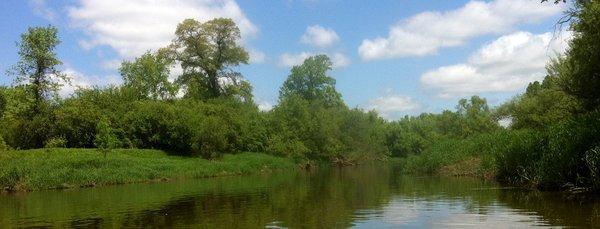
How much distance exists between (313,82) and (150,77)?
32901 mm

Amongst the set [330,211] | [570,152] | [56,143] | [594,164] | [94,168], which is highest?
[56,143]

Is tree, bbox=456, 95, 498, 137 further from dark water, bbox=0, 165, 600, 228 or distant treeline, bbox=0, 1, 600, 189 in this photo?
dark water, bbox=0, 165, 600, 228

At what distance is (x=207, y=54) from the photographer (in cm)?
7650

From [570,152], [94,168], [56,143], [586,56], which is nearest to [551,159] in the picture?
[570,152]

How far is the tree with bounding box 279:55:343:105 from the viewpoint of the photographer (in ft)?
328

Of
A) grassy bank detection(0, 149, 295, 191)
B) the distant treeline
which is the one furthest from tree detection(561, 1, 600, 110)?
grassy bank detection(0, 149, 295, 191)

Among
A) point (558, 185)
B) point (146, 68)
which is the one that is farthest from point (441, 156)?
point (146, 68)

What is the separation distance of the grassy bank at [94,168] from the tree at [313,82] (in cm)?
3879

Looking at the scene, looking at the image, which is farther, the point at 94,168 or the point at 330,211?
the point at 94,168

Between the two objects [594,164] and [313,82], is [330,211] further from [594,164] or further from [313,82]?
[313,82]

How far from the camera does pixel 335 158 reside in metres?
89.7

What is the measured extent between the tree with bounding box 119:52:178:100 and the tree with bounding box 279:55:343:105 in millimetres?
26178

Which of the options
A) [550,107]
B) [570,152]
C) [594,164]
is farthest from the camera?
[550,107]

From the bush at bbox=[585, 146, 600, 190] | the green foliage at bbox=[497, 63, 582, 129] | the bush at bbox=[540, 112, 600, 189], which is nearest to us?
the bush at bbox=[585, 146, 600, 190]
